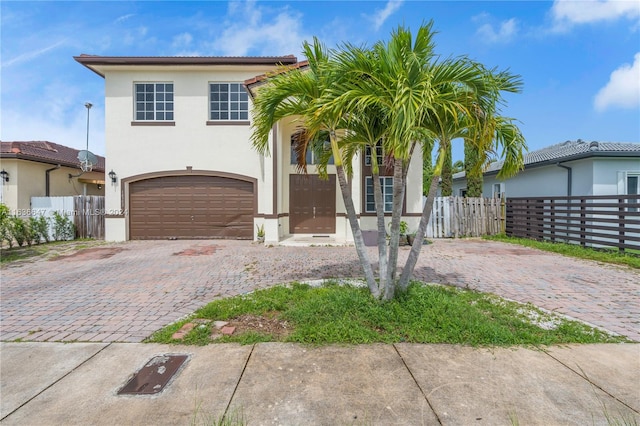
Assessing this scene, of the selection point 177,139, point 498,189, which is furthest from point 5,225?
point 498,189

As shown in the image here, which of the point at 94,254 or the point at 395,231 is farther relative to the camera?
the point at 94,254

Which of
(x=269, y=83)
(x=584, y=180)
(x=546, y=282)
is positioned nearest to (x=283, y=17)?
A: (x=269, y=83)

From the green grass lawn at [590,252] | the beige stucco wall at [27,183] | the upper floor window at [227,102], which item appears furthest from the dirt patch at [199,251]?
the green grass lawn at [590,252]

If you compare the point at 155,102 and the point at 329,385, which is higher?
the point at 155,102

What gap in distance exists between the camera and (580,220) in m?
10.1

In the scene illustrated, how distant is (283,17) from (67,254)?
9924 millimetres

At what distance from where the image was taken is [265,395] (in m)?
2.63

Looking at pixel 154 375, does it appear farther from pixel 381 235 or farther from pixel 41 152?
pixel 41 152

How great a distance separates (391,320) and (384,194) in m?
9.38

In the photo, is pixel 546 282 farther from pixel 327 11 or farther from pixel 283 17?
pixel 283 17

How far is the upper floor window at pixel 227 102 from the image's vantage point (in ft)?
40.8

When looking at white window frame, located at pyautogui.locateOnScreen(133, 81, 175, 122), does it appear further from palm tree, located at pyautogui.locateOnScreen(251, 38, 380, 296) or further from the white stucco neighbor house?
palm tree, located at pyautogui.locateOnScreen(251, 38, 380, 296)

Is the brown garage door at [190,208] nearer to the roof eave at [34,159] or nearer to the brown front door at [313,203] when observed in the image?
the brown front door at [313,203]

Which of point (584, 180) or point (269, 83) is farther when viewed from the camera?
point (584, 180)
